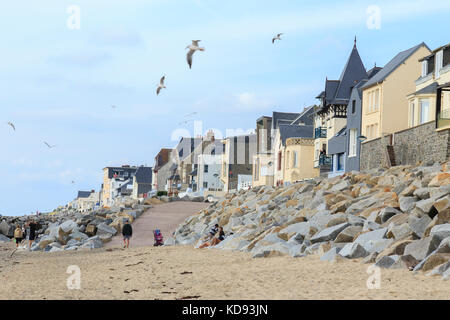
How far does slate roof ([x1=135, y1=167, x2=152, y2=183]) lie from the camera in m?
139

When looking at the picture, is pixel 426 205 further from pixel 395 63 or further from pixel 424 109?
pixel 395 63

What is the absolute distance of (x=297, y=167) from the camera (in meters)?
60.0

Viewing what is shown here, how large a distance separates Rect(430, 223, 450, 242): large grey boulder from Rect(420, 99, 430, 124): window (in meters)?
20.6

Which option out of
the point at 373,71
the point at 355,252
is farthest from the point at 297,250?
the point at 373,71

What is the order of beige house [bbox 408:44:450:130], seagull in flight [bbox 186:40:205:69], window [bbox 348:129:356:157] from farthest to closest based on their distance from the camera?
window [bbox 348:129:356:157], beige house [bbox 408:44:450:130], seagull in flight [bbox 186:40:205:69]

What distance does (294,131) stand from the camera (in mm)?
66250

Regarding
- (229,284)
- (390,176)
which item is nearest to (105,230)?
(390,176)

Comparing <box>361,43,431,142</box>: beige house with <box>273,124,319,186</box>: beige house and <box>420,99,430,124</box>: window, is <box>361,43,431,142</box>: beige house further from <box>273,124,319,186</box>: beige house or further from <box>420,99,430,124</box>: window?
<box>273,124,319,186</box>: beige house

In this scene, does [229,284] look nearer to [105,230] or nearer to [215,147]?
[105,230]

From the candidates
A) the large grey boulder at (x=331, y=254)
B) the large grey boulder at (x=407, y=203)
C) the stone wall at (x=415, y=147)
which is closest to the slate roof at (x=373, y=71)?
the stone wall at (x=415, y=147)

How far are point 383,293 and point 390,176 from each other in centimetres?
1436

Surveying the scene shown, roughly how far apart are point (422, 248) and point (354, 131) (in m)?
31.4

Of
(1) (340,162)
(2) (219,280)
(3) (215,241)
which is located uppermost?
(1) (340,162)

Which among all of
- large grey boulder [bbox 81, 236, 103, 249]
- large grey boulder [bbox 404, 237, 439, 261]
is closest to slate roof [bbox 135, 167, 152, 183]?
large grey boulder [bbox 81, 236, 103, 249]
